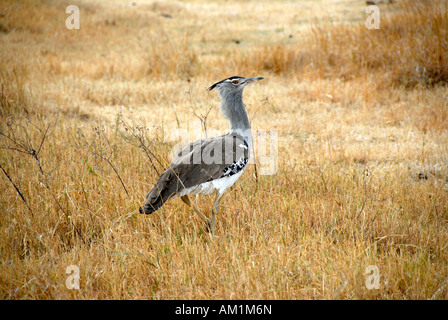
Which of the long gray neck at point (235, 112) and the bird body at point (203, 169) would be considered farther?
the long gray neck at point (235, 112)

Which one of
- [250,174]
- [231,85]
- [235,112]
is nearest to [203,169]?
[235,112]

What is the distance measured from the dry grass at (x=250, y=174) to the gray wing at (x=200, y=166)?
0.72 ft

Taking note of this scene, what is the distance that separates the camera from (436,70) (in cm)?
611

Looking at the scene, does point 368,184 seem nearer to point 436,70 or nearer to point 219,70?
point 436,70

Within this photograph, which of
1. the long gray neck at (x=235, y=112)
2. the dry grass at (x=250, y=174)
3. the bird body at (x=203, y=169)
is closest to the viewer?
the dry grass at (x=250, y=174)

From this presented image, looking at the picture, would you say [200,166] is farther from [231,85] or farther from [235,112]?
[231,85]

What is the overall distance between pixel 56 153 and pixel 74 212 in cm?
122

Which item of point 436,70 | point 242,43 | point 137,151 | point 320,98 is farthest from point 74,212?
point 242,43

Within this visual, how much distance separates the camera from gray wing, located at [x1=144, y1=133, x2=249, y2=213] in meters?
2.71

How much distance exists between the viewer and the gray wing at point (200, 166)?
2709 millimetres

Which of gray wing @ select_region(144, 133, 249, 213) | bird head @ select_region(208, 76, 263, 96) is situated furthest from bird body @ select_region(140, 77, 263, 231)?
bird head @ select_region(208, 76, 263, 96)

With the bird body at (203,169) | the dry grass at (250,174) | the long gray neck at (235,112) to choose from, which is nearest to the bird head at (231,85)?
the long gray neck at (235,112)

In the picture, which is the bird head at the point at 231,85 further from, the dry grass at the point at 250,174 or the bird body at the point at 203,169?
the dry grass at the point at 250,174

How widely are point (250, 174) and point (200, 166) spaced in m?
0.98
